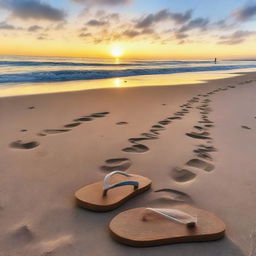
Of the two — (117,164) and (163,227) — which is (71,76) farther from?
(163,227)

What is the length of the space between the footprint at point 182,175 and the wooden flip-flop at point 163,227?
463 millimetres

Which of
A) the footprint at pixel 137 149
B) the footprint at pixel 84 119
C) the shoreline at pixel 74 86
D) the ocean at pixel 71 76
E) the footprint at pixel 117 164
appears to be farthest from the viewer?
the ocean at pixel 71 76

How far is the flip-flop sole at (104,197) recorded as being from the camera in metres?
1.69

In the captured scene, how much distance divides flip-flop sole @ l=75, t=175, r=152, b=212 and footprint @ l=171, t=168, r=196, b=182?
0.26 meters

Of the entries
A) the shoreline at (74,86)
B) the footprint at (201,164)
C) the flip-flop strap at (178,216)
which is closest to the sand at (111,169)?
the footprint at (201,164)

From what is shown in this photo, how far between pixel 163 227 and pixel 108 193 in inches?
18.2

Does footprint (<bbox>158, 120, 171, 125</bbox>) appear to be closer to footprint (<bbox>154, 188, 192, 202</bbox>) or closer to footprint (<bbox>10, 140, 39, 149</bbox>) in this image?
footprint (<bbox>10, 140, 39, 149</bbox>)

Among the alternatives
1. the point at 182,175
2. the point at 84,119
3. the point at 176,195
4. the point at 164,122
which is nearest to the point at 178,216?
the point at 176,195

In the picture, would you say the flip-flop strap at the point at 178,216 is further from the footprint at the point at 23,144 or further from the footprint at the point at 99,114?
the footprint at the point at 99,114

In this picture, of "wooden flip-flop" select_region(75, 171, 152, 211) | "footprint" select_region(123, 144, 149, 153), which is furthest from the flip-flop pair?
"footprint" select_region(123, 144, 149, 153)

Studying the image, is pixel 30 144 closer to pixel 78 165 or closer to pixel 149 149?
pixel 78 165

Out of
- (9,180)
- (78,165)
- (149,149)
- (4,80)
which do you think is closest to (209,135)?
(149,149)

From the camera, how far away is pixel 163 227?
150 centimetres

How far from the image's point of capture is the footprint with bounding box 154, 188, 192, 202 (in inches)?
71.7
